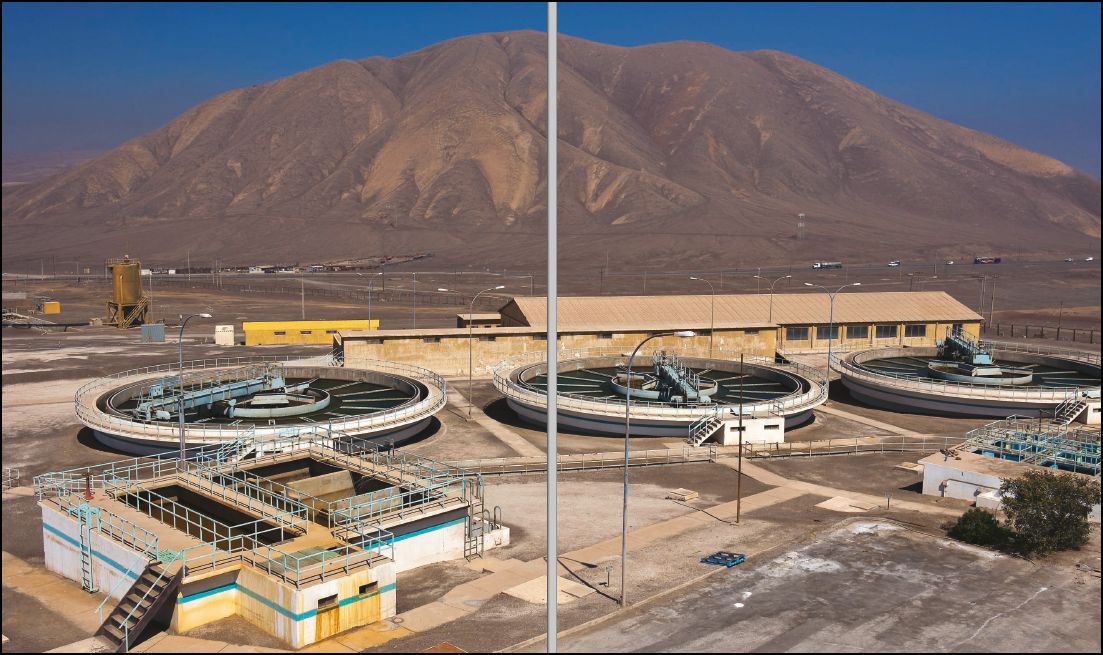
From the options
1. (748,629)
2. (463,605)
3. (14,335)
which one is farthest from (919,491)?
(14,335)

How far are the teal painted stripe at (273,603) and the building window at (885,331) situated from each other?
67196 millimetres

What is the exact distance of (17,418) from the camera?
55906mm

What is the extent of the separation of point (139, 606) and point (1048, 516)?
99.4 feet

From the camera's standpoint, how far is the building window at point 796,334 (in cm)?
8368

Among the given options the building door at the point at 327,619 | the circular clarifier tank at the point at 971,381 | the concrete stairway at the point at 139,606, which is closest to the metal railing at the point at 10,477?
the concrete stairway at the point at 139,606

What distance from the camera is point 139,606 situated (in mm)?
26438

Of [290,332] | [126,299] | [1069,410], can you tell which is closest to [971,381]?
[1069,410]

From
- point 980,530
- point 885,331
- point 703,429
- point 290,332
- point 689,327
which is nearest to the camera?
point 980,530

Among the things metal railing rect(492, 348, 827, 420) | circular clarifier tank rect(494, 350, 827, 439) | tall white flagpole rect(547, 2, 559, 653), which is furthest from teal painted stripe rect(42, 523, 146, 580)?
metal railing rect(492, 348, 827, 420)

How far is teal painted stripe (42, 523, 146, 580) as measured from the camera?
28.8 meters

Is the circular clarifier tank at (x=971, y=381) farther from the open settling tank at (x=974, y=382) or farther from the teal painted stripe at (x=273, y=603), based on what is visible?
the teal painted stripe at (x=273, y=603)

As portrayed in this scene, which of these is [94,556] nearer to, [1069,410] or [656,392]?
[656,392]

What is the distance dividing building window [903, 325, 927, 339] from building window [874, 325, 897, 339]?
1087 millimetres

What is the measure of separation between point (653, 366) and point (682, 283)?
118 meters
